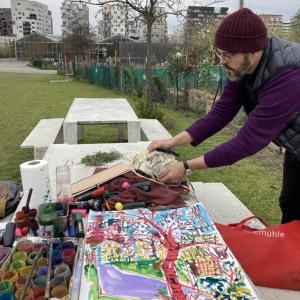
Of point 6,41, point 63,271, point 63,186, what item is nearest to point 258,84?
point 63,186

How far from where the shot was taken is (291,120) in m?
1.82

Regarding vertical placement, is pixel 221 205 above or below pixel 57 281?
below

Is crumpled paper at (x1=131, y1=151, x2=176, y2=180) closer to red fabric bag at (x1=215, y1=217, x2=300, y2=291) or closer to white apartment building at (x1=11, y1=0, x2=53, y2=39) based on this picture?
red fabric bag at (x1=215, y1=217, x2=300, y2=291)

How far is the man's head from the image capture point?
5.44ft

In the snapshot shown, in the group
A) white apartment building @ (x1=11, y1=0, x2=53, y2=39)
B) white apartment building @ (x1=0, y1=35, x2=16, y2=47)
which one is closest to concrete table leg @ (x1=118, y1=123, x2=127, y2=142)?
white apartment building @ (x1=0, y1=35, x2=16, y2=47)

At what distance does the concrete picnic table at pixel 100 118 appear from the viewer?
4805mm

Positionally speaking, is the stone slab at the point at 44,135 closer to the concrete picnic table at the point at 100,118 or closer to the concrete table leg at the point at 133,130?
the concrete picnic table at the point at 100,118

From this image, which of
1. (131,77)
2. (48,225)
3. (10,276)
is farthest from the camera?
(131,77)

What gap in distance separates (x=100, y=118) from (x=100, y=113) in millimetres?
523

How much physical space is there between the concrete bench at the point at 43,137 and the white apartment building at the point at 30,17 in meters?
84.5

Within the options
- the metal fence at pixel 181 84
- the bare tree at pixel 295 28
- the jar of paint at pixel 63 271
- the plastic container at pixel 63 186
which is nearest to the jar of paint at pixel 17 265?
the jar of paint at pixel 63 271

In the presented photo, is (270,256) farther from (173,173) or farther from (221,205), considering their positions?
(221,205)

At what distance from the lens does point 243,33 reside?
1.65 metres

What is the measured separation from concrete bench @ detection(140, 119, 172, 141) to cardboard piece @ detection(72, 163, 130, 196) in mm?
2760
